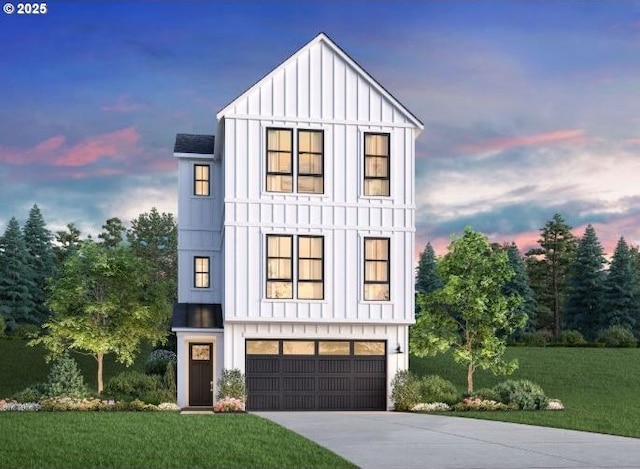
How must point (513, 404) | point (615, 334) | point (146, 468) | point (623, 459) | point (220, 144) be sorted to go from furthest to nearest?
1. point (615, 334)
2. point (220, 144)
3. point (513, 404)
4. point (623, 459)
5. point (146, 468)

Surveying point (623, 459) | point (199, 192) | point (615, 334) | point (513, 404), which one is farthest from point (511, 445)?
point (615, 334)

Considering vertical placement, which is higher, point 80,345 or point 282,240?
point 282,240

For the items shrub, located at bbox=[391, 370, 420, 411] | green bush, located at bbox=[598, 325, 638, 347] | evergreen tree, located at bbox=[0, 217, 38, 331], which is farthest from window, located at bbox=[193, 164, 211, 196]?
evergreen tree, located at bbox=[0, 217, 38, 331]

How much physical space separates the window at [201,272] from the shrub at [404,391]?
806cm

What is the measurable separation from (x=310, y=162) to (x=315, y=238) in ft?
8.01

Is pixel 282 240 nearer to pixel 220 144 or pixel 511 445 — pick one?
pixel 220 144

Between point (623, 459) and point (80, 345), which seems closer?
point (623, 459)

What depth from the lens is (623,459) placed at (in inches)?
616

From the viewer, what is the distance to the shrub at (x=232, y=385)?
28.1 meters

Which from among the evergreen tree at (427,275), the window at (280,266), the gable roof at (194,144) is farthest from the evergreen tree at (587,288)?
Result: the window at (280,266)

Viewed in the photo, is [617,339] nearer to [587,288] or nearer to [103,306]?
[587,288]

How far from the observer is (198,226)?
109 ft

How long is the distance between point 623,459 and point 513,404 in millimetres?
12814

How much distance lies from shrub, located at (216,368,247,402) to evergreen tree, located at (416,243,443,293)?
4480 cm
